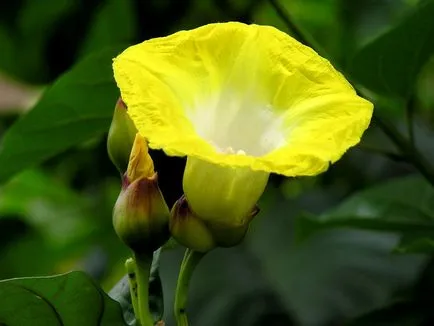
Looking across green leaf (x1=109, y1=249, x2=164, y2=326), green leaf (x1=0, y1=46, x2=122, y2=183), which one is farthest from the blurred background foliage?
green leaf (x1=109, y1=249, x2=164, y2=326)

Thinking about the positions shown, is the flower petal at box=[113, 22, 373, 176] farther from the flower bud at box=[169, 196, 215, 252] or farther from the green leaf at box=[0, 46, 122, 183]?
the green leaf at box=[0, 46, 122, 183]

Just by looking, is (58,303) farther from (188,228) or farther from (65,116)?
(65,116)

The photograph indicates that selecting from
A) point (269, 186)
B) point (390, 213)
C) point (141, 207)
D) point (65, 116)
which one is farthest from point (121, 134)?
point (269, 186)

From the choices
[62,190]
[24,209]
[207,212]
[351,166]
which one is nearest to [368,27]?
[351,166]

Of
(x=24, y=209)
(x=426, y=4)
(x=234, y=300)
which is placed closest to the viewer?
(x=426, y=4)

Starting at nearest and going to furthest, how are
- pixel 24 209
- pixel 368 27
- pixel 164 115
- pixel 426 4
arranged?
pixel 164 115, pixel 426 4, pixel 368 27, pixel 24 209

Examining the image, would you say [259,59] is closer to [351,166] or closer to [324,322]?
[324,322]

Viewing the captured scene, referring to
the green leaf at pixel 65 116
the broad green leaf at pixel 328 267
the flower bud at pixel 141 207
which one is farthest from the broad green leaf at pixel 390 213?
the flower bud at pixel 141 207

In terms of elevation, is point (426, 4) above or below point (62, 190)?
above
